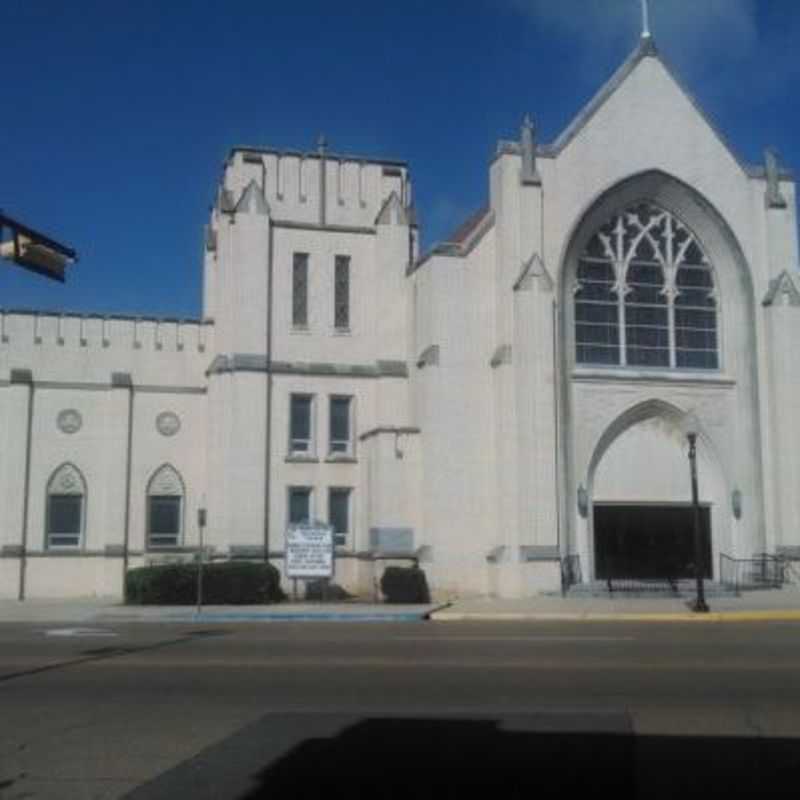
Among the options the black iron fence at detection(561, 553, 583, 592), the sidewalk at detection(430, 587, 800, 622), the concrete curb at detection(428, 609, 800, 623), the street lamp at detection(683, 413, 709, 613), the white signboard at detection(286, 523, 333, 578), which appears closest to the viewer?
the concrete curb at detection(428, 609, 800, 623)

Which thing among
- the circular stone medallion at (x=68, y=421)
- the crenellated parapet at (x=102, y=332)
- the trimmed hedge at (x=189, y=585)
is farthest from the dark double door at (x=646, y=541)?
the circular stone medallion at (x=68, y=421)

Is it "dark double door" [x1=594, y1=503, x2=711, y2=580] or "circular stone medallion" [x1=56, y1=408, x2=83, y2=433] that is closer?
"dark double door" [x1=594, y1=503, x2=711, y2=580]

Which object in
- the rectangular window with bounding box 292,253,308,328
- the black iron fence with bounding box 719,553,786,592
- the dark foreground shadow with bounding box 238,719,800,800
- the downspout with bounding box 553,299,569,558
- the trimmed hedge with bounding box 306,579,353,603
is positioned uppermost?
the rectangular window with bounding box 292,253,308,328

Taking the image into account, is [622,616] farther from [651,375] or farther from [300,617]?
[651,375]

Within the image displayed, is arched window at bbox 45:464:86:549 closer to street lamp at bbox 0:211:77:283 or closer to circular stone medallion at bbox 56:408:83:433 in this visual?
circular stone medallion at bbox 56:408:83:433

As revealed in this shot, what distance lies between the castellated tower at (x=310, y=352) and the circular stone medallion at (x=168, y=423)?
1.07 metres

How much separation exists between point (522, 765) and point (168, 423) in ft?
98.3

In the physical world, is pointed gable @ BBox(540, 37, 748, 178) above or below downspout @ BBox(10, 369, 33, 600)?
above

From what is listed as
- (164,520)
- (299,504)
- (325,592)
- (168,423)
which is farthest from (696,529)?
(168,423)

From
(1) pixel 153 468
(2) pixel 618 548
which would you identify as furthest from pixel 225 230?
(2) pixel 618 548

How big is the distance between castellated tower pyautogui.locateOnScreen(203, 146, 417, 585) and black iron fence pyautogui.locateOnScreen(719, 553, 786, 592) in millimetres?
9521

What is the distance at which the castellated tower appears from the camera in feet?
119

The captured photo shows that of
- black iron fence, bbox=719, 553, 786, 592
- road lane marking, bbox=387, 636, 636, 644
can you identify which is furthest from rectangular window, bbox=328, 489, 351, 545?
road lane marking, bbox=387, 636, 636, 644

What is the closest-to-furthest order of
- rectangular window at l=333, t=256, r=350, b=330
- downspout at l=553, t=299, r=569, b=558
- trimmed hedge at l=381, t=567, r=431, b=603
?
1. trimmed hedge at l=381, t=567, r=431, b=603
2. downspout at l=553, t=299, r=569, b=558
3. rectangular window at l=333, t=256, r=350, b=330
